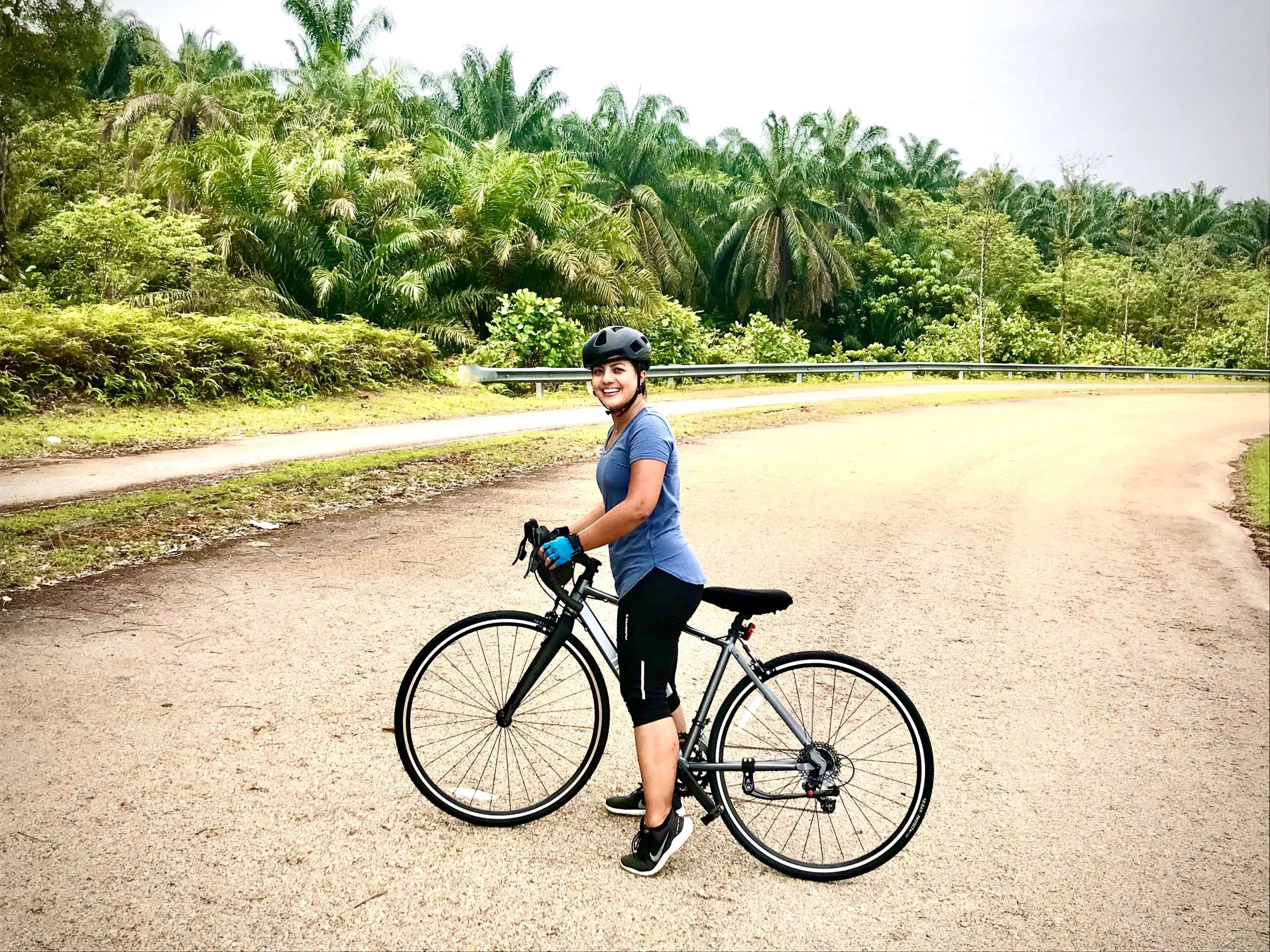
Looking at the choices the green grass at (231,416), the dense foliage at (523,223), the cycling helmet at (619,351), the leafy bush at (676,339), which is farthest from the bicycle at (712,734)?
the leafy bush at (676,339)

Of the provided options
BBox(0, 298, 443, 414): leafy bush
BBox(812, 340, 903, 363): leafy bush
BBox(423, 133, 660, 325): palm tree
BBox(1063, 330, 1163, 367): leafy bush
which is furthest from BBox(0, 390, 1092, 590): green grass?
BBox(1063, 330, 1163, 367): leafy bush

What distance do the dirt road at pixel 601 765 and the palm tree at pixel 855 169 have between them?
152 ft

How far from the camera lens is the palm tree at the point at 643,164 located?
4381 centimetres

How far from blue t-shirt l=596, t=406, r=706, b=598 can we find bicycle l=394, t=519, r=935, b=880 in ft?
0.41

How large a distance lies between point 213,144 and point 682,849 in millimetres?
24680

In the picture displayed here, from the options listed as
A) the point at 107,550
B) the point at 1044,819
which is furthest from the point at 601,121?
the point at 1044,819

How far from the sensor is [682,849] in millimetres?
4012

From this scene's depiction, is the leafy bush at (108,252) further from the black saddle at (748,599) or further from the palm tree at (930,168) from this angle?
the palm tree at (930,168)

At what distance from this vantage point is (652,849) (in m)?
3.73

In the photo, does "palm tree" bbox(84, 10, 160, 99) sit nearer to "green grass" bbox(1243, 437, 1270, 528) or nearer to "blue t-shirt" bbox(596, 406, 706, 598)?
"green grass" bbox(1243, 437, 1270, 528)

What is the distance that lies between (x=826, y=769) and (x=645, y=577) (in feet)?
3.36

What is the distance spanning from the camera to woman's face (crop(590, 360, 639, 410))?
3639mm

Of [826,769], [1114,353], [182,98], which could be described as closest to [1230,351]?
[1114,353]

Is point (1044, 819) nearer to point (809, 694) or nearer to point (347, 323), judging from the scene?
point (809, 694)
